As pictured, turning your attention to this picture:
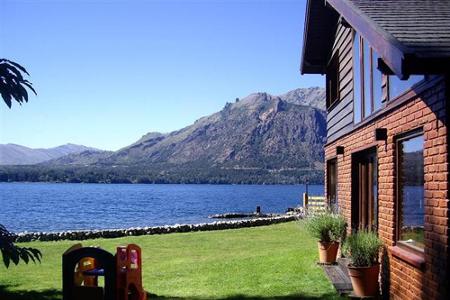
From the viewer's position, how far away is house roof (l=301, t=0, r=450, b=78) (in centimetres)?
465

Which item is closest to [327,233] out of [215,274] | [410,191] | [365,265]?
[215,274]

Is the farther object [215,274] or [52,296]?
[215,274]

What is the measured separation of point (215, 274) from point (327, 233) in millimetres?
2433

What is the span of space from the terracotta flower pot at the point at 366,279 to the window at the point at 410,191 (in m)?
0.74

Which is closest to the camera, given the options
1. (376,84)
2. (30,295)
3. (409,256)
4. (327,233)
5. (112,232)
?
(409,256)

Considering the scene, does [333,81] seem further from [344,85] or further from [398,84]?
[398,84]

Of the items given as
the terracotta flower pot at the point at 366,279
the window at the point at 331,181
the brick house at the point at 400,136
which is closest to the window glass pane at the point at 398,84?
the brick house at the point at 400,136

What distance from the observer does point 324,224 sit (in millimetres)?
10805

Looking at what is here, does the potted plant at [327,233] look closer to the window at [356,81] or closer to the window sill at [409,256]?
the window at [356,81]

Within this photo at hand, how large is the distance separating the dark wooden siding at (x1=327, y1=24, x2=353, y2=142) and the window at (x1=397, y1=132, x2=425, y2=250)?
329cm

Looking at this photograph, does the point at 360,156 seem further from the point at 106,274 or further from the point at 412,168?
the point at 106,274

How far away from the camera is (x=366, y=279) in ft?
25.9

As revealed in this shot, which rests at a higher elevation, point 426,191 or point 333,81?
point 333,81

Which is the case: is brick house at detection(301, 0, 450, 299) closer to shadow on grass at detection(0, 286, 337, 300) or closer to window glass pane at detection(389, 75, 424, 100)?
window glass pane at detection(389, 75, 424, 100)
